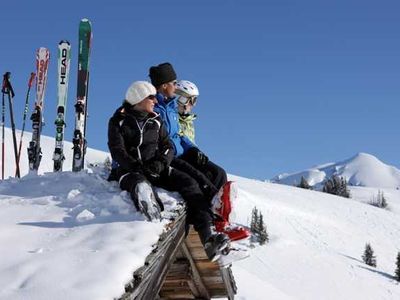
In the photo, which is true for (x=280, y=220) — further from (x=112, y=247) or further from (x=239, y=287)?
(x=112, y=247)

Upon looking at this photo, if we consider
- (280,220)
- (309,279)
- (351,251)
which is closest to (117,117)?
(309,279)

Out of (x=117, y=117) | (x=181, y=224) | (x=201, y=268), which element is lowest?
(x=201, y=268)

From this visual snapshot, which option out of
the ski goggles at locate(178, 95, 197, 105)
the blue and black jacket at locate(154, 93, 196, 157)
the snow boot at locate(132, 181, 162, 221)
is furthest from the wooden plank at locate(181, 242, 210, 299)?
the snow boot at locate(132, 181, 162, 221)

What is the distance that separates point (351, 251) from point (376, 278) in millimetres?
22609

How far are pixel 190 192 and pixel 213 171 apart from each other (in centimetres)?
90

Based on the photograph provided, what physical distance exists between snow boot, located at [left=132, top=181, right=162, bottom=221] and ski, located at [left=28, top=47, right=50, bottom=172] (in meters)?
7.98

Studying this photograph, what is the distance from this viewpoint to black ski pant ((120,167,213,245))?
19.7ft

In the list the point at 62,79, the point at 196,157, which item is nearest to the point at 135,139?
the point at 196,157

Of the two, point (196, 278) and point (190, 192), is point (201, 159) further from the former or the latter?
point (196, 278)

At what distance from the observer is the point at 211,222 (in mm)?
6090

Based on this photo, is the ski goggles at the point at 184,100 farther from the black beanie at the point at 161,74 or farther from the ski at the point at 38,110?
the ski at the point at 38,110

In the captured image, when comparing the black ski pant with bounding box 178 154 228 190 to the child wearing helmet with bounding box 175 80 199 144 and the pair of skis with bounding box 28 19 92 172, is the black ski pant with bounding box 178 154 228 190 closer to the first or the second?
the child wearing helmet with bounding box 175 80 199 144

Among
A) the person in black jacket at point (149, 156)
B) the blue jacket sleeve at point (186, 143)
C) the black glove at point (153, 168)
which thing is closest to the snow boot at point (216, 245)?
the person in black jacket at point (149, 156)

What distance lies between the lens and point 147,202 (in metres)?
5.40
